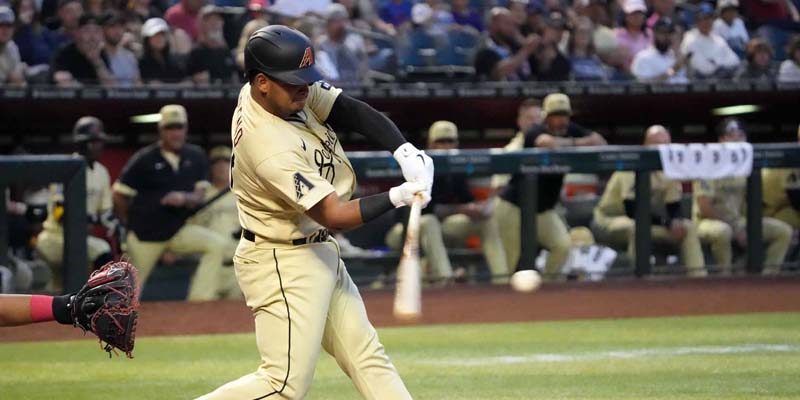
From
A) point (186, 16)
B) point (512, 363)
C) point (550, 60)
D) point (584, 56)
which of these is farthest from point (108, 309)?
point (584, 56)

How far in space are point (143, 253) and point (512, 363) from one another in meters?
4.31

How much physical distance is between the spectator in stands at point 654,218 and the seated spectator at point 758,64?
3293mm

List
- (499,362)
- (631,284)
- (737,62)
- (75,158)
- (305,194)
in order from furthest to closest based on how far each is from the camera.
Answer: (737,62) < (631,284) < (75,158) < (499,362) < (305,194)

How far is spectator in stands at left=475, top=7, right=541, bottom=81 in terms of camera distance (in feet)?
43.6

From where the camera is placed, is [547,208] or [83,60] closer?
[547,208]

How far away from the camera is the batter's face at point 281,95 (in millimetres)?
4195

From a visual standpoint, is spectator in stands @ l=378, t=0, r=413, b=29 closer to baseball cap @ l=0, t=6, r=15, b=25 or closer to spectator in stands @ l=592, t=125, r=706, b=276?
spectator in stands @ l=592, t=125, r=706, b=276

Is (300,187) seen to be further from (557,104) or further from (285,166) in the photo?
(557,104)

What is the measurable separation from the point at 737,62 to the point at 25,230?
27.7ft

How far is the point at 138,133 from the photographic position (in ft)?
41.6

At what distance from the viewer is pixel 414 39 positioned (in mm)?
13148

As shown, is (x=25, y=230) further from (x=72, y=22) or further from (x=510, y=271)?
(x=510, y=271)

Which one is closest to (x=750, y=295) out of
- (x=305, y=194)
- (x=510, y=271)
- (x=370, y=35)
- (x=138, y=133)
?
(x=510, y=271)

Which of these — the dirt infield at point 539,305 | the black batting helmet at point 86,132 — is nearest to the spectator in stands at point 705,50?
the dirt infield at point 539,305
